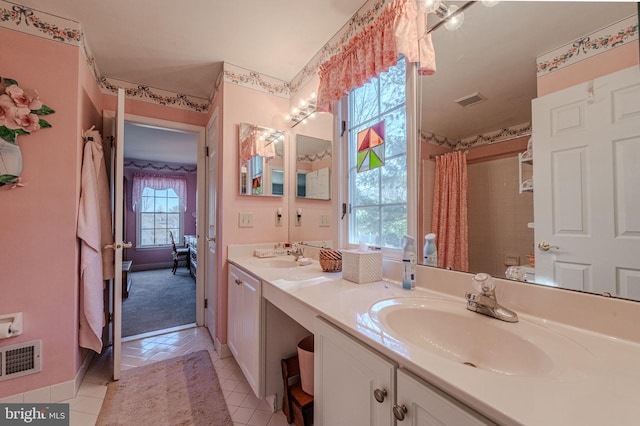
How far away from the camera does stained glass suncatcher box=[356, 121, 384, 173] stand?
5.01 feet

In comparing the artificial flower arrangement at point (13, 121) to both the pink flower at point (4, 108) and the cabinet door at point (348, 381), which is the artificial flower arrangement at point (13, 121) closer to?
the pink flower at point (4, 108)

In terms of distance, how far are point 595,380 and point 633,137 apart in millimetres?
643

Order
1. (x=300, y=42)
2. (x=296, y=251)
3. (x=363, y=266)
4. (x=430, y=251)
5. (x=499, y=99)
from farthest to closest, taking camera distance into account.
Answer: (x=296, y=251) → (x=300, y=42) → (x=363, y=266) → (x=430, y=251) → (x=499, y=99)

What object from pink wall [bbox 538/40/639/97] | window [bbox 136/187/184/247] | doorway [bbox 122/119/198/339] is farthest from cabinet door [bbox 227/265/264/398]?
window [bbox 136/187/184/247]

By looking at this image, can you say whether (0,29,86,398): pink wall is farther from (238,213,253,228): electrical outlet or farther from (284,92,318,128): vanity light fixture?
(284,92,318,128): vanity light fixture

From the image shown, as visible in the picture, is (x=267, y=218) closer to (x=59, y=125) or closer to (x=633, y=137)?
(x=59, y=125)

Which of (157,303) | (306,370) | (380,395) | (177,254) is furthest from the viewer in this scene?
(177,254)

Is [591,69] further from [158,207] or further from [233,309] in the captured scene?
[158,207]

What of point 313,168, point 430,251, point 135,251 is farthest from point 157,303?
point 430,251

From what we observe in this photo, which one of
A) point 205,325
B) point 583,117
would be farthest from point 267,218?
point 583,117

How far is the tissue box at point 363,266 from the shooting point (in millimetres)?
1294

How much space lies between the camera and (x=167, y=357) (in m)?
2.16

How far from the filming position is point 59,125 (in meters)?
1.67

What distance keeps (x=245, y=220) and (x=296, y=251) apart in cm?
52
